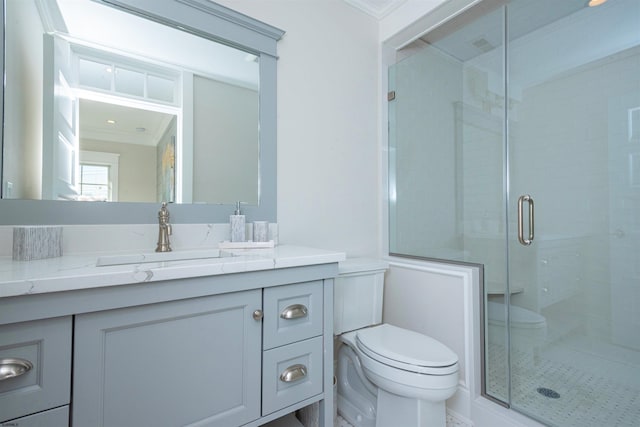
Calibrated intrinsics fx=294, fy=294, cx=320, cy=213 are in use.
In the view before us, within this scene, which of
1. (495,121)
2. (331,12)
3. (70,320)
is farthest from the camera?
(331,12)

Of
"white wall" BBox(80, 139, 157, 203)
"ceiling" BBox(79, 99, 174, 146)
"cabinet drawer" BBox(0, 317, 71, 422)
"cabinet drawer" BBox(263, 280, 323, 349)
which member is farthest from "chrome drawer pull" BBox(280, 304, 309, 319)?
"ceiling" BBox(79, 99, 174, 146)

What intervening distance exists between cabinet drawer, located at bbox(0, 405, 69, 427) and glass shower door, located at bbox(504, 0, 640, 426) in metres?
1.74

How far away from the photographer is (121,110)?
123cm

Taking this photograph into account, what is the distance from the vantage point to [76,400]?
0.71 m

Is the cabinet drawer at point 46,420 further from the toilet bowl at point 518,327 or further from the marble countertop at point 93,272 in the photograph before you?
the toilet bowl at point 518,327

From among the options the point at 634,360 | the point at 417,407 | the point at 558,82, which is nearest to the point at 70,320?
the point at 417,407

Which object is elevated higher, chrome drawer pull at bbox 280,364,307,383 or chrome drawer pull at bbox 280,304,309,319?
chrome drawer pull at bbox 280,304,309,319

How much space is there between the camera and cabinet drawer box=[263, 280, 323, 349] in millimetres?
1000

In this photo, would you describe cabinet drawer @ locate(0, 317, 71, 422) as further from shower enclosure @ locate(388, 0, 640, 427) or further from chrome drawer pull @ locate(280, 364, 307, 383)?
shower enclosure @ locate(388, 0, 640, 427)

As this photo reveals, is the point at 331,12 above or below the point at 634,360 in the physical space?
above

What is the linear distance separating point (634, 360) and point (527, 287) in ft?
1.60

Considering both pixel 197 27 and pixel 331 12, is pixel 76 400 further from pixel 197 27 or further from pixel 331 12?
pixel 331 12

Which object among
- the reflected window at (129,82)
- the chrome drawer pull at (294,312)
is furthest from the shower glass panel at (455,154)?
the reflected window at (129,82)

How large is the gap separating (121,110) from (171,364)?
1033mm
